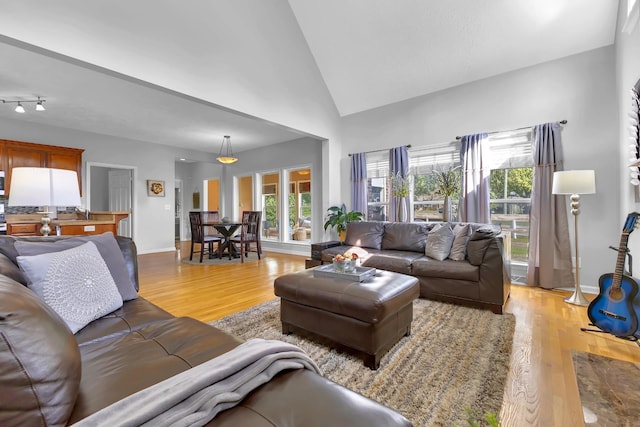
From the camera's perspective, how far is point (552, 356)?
2.00 m

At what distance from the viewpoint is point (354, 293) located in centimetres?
194

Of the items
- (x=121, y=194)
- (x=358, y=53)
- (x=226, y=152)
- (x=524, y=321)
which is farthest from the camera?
(x=226, y=152)

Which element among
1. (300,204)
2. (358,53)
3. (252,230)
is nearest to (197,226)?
(252,230)

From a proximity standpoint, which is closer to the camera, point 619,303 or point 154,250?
point 619,303

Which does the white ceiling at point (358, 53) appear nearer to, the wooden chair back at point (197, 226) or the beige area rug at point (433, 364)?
the wooden chair back at point (197, 226)

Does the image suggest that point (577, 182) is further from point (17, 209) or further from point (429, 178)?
point (17, 209)

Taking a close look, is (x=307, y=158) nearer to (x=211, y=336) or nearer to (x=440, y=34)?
(x=440, y=34)

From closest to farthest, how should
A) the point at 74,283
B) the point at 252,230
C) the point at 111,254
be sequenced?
the point at 74,283 → the point at 111,254 → the point at 252,230

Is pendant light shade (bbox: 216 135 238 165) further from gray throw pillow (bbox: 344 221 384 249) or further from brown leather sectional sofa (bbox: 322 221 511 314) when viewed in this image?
brown leather sectional sofa (bbox: 322 221 511 314)

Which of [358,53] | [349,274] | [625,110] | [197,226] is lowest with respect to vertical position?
[349,274]

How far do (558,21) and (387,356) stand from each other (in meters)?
4.19

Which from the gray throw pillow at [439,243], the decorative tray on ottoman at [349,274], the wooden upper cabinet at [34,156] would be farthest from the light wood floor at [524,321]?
the wooden upper cabinet at [34,156]

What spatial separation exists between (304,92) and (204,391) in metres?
4.81

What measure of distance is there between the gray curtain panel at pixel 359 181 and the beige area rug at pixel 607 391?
13.4 ft
